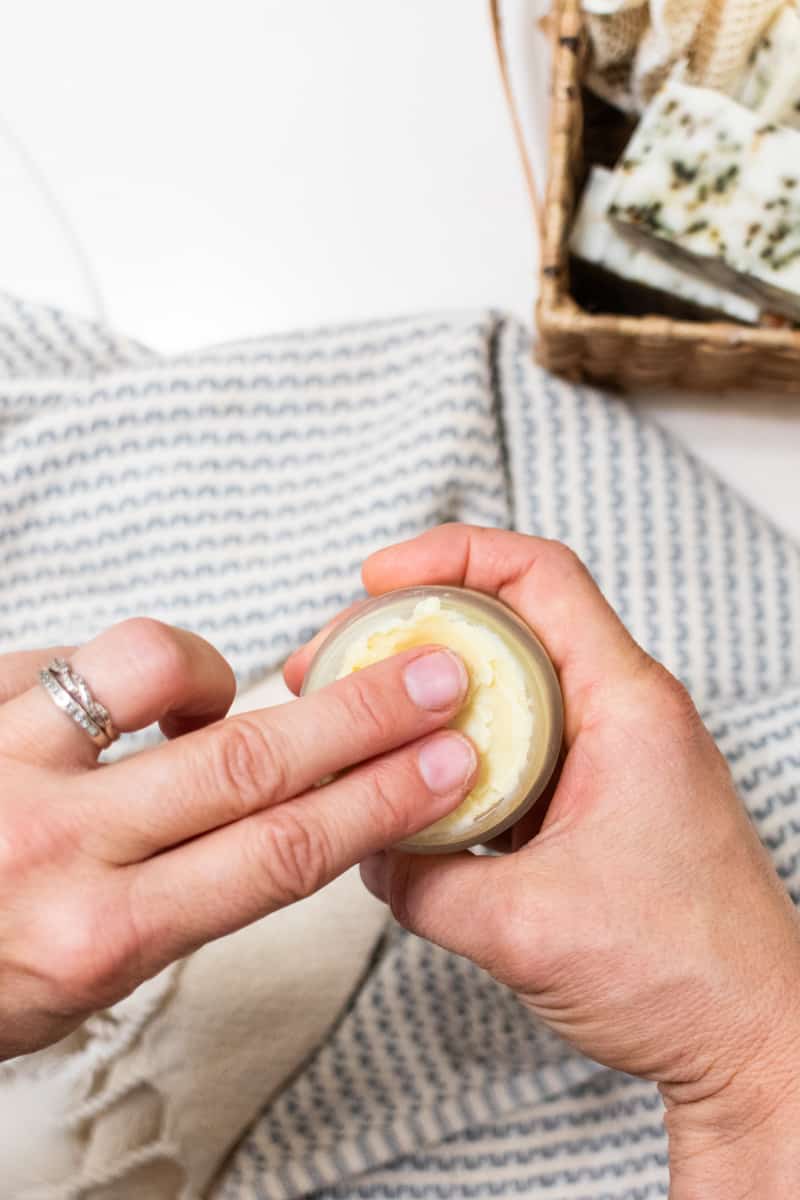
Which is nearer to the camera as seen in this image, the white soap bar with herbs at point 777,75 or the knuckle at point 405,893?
the knuckle at point 405,893

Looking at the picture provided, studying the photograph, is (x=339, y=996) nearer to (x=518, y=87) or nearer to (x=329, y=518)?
(x=329, y=518)

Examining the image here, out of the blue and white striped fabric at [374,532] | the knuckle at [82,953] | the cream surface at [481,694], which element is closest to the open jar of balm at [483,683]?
the cream surface at [481,694]

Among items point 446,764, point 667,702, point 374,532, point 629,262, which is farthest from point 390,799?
point 629,262

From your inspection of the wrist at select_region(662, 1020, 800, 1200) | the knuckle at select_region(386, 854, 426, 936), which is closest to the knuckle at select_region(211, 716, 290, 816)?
the knuckle at select_region(386, 854, 426, 936)

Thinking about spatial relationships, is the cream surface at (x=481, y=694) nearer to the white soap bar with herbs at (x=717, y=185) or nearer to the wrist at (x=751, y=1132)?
the wrist at (x=751, y=1132)

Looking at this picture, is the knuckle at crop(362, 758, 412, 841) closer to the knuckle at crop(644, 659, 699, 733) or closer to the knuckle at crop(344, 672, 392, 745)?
the knuckle at crop(344, 672, 392, 745)
